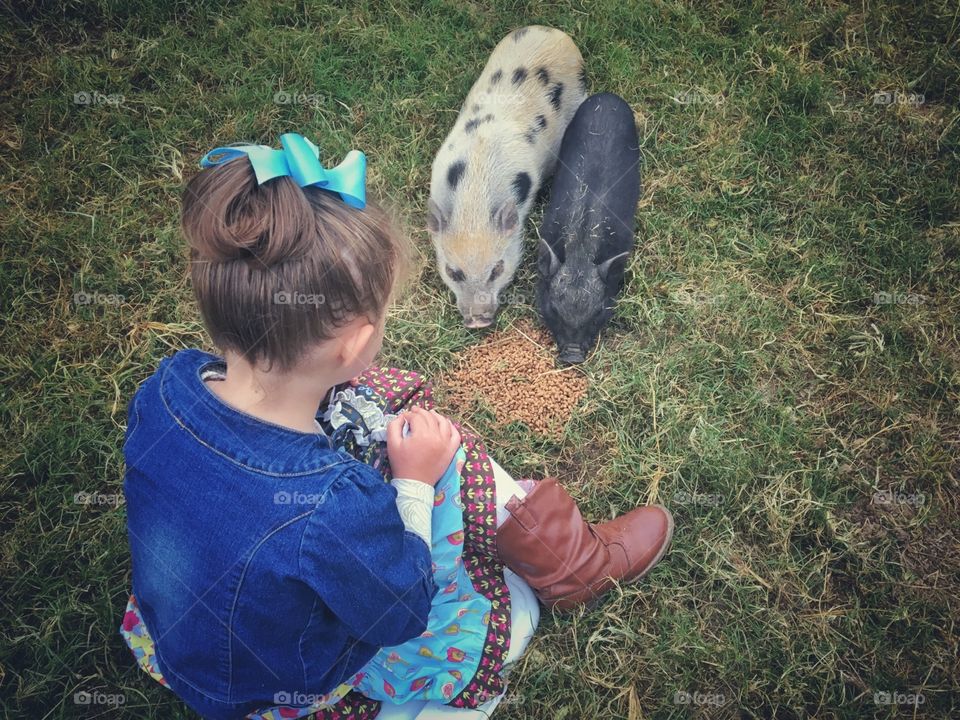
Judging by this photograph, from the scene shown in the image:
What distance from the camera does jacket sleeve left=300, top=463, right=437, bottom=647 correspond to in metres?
1.72

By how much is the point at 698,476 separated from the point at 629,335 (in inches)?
32.0

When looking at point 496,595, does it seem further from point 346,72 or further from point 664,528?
point 346,72

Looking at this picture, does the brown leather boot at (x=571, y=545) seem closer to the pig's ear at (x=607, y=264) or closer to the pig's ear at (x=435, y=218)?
the pig's ear at (x=607, y=264)

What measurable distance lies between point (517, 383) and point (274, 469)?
1.90 metres

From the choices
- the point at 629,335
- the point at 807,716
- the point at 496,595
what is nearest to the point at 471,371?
the point at 629,335

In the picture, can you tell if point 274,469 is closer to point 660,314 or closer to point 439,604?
point 439,604

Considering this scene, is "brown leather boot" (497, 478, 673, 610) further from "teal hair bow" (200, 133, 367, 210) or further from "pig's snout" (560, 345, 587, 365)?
"teal hair bow" (200, 133, 367, 210)

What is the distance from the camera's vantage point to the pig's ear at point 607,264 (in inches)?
135

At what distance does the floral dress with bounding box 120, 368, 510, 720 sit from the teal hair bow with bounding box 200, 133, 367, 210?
87 centimetres

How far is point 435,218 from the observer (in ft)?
11.9

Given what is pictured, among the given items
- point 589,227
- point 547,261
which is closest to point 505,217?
point 547,261

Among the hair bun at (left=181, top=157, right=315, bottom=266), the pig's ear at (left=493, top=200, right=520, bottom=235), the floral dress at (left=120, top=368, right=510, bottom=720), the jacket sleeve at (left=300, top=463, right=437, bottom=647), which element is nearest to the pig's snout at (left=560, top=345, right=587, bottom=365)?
the pig's ear at (left=493, top=200, right=520, bottom=235)

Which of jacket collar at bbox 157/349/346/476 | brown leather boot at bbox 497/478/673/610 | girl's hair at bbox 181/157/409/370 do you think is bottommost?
brown leather boot at bbox 497/478/673/610

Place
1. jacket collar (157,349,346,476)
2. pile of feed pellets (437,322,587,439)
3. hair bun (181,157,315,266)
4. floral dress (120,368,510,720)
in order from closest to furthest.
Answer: hair bun (181,157,315,266), jacket collar (157,349,346,476), floral dress (120,368,510,720), pile of feed pellets (437,322,587,439)
